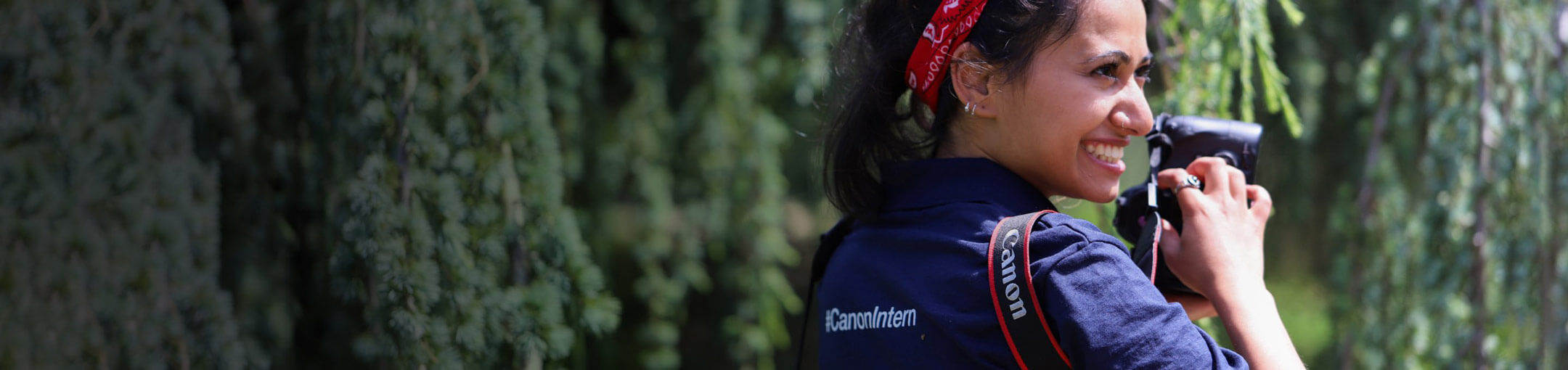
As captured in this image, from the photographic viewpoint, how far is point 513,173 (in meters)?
1.44

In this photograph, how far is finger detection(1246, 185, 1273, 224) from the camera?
3.51ft

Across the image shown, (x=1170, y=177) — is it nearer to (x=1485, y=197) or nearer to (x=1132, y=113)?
(x=1132, y=113)

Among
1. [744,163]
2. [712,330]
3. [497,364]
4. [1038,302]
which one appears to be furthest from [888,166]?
[712,330]

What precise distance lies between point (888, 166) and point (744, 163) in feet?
3.18

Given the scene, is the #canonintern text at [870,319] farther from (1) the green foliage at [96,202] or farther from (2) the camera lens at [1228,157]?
(1) the green foliage at [96,202]

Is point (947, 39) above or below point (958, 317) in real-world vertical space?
above

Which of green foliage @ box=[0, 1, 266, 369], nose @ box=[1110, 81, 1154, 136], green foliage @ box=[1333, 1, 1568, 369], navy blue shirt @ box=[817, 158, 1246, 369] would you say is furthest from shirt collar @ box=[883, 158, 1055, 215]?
green foliage @ box=[1333, 1, 1568, 369]

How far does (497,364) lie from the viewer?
143cm

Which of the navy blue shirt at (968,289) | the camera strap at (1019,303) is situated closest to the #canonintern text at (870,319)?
the navy blue shirt at (968,289)

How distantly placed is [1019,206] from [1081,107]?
10 cm

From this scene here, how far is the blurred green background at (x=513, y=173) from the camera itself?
1.35 metres

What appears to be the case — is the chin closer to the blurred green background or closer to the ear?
the ear

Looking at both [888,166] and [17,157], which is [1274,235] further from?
[17,157]

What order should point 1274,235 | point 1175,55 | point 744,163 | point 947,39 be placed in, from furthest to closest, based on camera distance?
point 1274,235, point 744,163, point 1175,55, point 947,39
